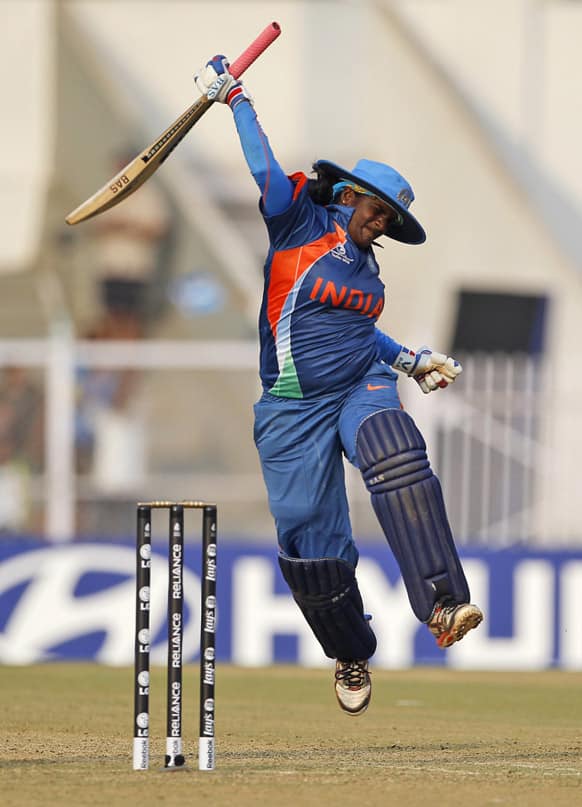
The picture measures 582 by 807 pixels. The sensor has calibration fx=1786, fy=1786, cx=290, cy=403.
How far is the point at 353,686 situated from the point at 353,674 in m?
0.05

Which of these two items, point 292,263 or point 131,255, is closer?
point 292,263


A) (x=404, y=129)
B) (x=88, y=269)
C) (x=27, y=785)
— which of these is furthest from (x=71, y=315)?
(x=27, y=785)

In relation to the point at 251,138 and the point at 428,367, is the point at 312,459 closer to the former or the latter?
the point at 428,367

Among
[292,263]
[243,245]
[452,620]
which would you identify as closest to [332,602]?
[452,620]

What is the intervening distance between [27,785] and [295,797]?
3.03 feet

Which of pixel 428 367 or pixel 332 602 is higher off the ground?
pixel 428 367

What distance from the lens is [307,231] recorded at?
22.4ft

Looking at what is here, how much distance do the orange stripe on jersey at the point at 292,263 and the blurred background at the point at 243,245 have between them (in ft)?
19.2

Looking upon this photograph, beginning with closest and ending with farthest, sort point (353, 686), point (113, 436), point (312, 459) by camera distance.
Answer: point (312, 459) < point (353, 686) < point (113, 436)

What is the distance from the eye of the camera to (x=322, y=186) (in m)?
6.99

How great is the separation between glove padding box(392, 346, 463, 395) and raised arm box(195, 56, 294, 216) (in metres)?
1.01

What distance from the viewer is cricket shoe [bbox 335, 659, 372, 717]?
23.5 ft

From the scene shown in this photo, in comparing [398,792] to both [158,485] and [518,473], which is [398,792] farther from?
[158,485]

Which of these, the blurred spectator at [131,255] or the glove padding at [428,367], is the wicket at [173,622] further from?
the blurred spectator at [131,255]
